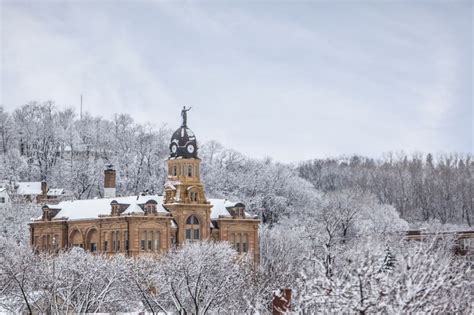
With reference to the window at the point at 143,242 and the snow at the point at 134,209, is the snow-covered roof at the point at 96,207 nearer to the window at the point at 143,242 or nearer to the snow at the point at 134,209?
the snow at the point at 134,209

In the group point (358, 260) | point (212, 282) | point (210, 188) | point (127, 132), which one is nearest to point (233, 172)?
point (210, 188)

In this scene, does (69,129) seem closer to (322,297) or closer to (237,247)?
(237,247)

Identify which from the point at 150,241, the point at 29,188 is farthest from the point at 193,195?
the point at 29,188

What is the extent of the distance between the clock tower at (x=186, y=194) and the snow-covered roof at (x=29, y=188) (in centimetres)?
3611

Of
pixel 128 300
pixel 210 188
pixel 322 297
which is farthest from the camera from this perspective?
pixel 210 188

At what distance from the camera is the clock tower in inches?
3201

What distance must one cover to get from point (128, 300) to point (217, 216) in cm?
3159

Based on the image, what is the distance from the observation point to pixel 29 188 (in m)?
116

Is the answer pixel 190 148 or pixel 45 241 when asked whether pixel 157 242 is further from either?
pixel 45 241

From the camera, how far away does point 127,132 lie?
134m

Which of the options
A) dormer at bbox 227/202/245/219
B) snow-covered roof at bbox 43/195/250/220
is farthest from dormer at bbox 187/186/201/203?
dormer at bbox 227/202/245/219

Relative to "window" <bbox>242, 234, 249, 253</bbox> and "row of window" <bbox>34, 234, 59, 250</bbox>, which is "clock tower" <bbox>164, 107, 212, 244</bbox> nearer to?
"window" <bbox>242, 234, 249, 253</bbox>

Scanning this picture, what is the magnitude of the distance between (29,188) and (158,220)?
40946mm

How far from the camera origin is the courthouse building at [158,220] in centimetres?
7925
